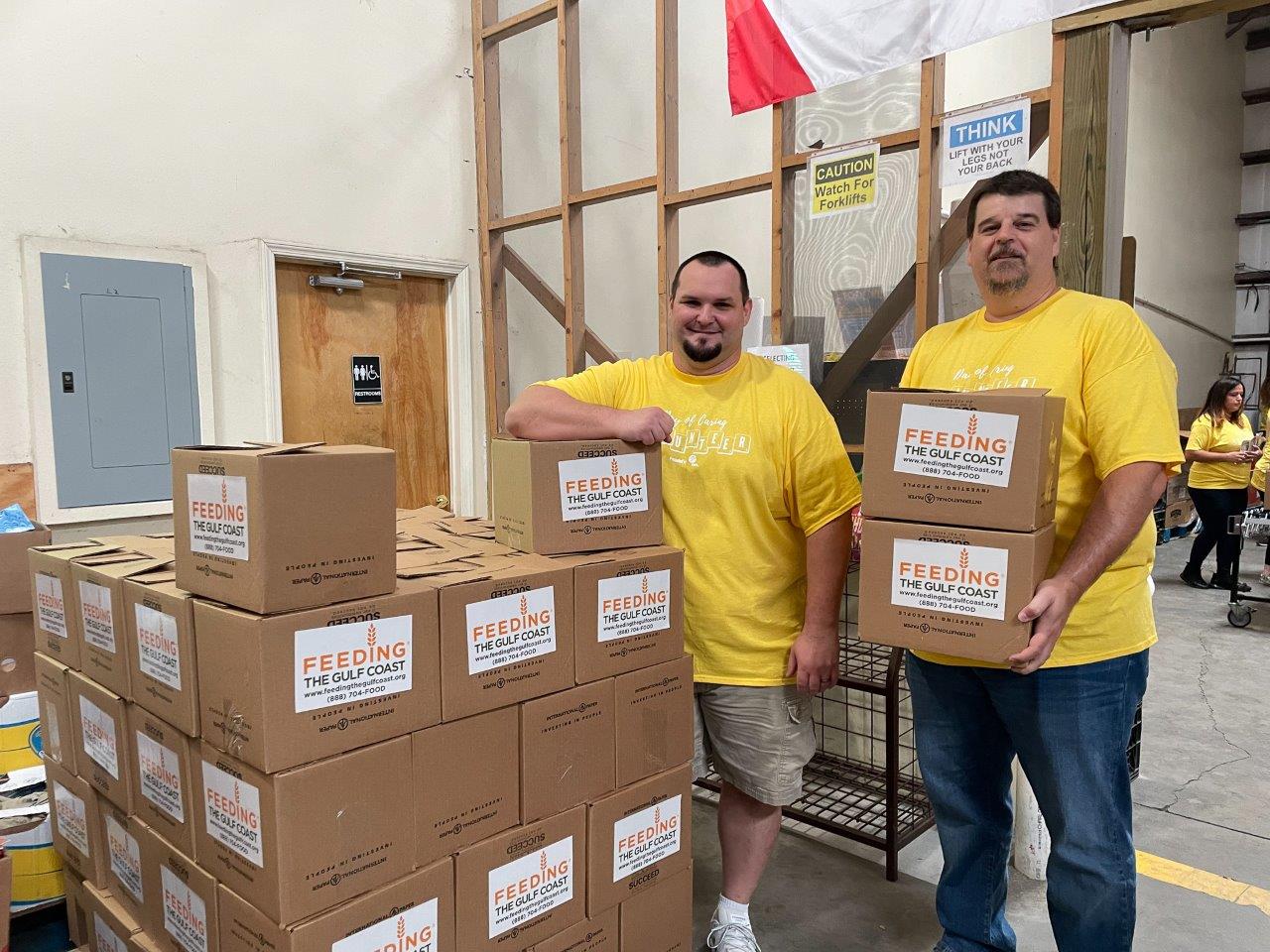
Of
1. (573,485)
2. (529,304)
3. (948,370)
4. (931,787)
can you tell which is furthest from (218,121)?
(931,787)

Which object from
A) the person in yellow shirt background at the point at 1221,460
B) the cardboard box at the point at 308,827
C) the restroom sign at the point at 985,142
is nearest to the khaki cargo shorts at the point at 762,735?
the cardboard box at the point at 308,827

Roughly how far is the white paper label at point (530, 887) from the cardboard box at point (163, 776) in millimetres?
500

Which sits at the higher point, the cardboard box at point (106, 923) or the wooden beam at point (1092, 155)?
the wooden beam at point (1092, 155)

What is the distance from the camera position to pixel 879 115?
2891mm

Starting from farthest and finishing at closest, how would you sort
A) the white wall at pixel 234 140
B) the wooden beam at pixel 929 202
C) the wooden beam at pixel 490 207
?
the wooden beam at pixel 490 207 < the white wall at pixel 234 140 < the wooden beam at pixel 929 202

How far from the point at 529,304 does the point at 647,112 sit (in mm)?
1221

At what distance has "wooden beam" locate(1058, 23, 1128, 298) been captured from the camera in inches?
92.4

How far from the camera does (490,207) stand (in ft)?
13.7

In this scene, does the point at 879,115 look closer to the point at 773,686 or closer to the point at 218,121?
the point at 773,686

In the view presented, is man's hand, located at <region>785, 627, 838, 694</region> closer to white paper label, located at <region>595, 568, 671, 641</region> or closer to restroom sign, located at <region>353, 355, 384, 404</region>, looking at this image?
white paper label, located at <region>595, 568, 671, 641</region>

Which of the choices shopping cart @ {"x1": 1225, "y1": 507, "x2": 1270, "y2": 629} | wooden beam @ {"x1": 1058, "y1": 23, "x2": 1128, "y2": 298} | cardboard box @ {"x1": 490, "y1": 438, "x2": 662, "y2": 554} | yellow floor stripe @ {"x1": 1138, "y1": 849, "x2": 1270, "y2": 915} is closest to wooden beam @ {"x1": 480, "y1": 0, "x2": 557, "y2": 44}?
wooden beam @ {"x1": 1058, "y1": 23, "x2": 1128, "y2": 298}

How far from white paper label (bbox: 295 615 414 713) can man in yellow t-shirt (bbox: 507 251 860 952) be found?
0.61 meters

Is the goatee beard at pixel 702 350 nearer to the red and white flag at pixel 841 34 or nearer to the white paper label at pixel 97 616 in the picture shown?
the white paper label at pixel 97 616

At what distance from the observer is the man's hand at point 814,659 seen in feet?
6.16
